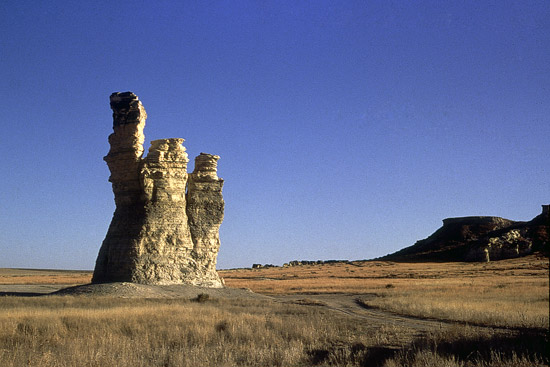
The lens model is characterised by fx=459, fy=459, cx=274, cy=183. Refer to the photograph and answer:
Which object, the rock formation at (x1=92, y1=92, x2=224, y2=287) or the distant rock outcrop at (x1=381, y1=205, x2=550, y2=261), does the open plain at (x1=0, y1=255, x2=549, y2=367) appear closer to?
the rock formation at (x1=92, y1=92, x2=224, y2=287)

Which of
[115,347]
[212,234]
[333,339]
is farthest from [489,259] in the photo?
[115,347]

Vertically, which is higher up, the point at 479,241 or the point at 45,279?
the point at 479,241

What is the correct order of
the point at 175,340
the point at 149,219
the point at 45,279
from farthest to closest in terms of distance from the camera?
the point at 45,279 → the point at 149,219 → the point at 175,340

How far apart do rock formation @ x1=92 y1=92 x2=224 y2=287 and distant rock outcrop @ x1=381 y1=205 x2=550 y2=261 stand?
133 ft

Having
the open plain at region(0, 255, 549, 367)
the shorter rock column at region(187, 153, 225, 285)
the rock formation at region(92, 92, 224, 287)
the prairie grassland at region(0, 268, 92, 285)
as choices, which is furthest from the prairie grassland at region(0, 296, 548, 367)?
the prairie grassland at region(0, 268, 92, 285)

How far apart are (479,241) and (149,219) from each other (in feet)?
206

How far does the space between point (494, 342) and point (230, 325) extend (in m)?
7.48

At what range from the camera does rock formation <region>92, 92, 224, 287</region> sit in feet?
99.6

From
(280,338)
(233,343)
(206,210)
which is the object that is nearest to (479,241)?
(206,210)

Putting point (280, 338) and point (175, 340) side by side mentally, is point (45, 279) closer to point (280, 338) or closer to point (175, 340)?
point (175, 340)

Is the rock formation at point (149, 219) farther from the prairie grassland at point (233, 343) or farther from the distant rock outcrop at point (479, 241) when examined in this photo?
the distant rock outcrop at point (479, 241)

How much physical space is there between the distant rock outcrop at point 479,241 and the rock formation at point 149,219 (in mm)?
40576

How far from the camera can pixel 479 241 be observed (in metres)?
76.5

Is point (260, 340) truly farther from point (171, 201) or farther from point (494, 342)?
point (171, 201)
